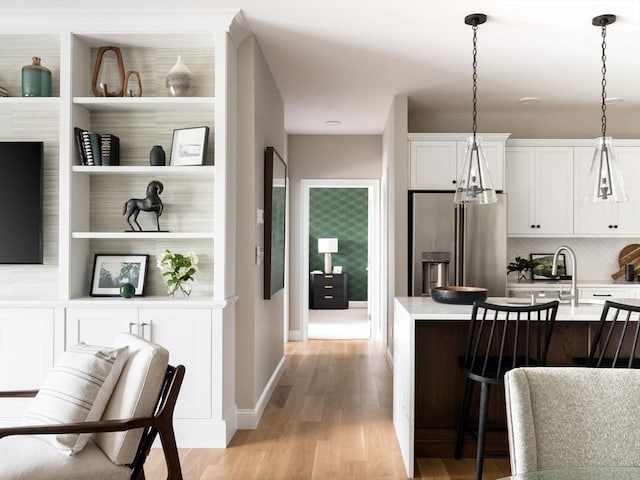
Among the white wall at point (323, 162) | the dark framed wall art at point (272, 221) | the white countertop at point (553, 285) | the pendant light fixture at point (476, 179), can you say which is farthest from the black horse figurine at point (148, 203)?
the white wall at point (323, 162)

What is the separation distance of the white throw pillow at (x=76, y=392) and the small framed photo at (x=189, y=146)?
170 centimetres

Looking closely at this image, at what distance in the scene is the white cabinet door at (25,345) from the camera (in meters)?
3.58

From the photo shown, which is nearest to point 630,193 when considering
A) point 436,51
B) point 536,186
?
point 536,186

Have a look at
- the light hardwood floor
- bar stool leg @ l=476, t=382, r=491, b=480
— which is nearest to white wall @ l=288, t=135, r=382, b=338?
the light hardwood floor

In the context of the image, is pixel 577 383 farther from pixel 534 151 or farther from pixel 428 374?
pixel 534 151

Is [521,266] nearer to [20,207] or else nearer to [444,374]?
[444,374]

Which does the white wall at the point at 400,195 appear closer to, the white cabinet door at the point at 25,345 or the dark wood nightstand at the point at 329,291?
the white cabinet door at the point at 25,345

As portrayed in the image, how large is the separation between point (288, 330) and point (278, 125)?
3190mm

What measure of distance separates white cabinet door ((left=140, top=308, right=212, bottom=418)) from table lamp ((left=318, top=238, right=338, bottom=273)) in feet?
24.2

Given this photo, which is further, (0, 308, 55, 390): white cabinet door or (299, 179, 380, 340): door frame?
(299, 179, 380, 340): door frame

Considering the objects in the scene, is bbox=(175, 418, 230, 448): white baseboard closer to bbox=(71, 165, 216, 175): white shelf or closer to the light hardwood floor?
the light hardwood floor

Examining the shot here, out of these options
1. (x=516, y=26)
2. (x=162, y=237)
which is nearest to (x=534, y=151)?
(x=516, y=26)

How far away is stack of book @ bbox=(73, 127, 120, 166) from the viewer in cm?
368

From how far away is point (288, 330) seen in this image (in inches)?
306
